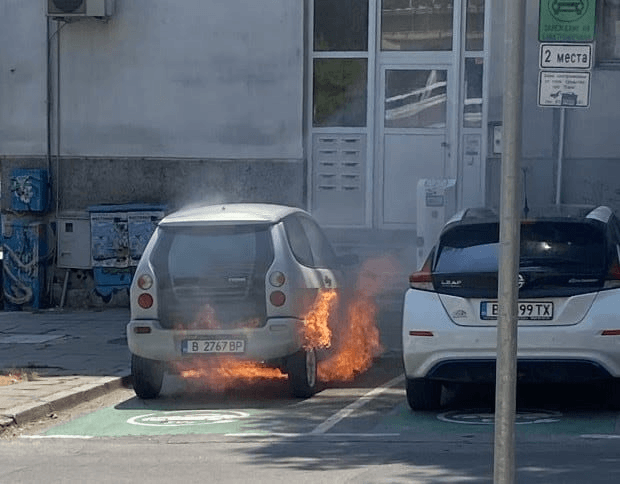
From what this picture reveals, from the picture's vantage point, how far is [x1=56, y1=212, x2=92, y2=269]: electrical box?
61.9 ft

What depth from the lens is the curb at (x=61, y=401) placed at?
1062 cm

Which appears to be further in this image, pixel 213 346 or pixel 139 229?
pixel 139 229

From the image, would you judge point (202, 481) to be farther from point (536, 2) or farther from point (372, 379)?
point (536, 2)

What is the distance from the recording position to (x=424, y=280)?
10219mm

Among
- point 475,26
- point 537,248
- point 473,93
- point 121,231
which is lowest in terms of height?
point 121,231

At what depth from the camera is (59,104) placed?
18.9 meters

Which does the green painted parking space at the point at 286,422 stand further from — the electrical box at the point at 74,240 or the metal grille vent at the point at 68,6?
the metal grille vent at the point at 68,6

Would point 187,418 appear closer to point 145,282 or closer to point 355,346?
point 145,282

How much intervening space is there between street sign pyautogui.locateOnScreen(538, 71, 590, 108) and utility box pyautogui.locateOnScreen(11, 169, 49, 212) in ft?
34.8

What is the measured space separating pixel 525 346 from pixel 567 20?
247 inches

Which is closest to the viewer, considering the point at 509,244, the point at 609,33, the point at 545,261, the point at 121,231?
the point at 509,244

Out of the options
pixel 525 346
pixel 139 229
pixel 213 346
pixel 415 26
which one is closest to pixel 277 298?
pixel 213 346

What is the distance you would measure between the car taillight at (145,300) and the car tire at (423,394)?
2418 millimetres

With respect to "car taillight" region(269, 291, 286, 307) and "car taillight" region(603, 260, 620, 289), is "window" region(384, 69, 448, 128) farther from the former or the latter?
"car taillight" region(603, 260, 620, 289)
